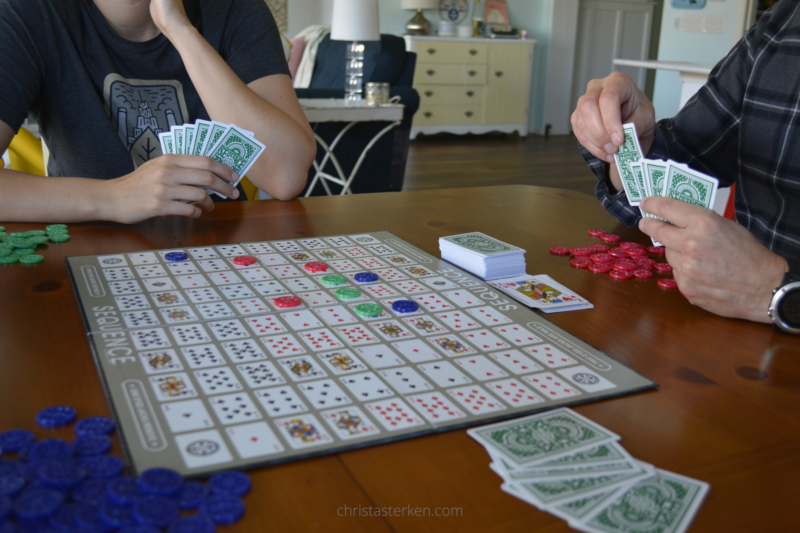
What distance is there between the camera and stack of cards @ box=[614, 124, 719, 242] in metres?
0.95

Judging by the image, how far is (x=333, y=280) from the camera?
2.86 ft

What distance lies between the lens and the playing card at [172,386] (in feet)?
1.87

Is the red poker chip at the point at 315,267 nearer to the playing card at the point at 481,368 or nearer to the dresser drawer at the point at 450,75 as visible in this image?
the playing card at the point at 481,368

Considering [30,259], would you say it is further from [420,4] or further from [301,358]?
A: [420,4]

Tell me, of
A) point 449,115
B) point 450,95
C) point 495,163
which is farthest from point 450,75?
point 495,163

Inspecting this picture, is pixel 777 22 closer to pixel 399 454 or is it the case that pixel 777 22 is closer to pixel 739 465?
pixel 739 465

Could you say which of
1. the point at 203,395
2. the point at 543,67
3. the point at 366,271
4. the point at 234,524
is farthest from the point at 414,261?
the point at 543,67

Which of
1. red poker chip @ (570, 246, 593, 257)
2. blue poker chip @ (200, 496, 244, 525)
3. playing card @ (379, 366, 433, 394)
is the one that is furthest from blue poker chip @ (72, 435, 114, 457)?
red poker chip @ (570, 246, 593, 257)

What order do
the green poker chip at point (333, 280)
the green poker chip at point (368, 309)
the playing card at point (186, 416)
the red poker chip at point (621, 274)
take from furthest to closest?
the red poker chip at point (621, 274) → the green poker chip at point (333, 280) → the green poker chip at point (368, 309) → the playing card at point (186, 416)

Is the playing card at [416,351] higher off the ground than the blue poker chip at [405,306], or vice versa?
the blue poker chip at [405,306]

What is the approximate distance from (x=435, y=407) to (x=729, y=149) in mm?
1035

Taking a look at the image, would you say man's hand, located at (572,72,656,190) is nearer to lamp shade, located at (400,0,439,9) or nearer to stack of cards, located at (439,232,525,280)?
stack of cards, located at (439,232,525,280)

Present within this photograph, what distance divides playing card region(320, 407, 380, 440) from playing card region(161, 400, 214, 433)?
0.31 feet

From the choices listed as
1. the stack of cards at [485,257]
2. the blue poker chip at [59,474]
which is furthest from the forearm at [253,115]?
the blue poker chip at [59,474]
